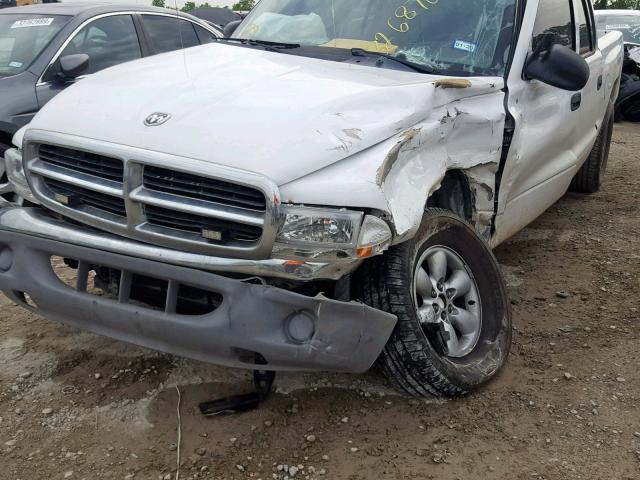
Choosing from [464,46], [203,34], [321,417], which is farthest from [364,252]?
[203,34]

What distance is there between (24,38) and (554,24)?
170 inches

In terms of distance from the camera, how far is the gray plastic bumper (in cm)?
236

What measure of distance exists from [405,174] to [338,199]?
1.33ft

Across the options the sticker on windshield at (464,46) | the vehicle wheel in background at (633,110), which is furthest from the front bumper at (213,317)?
the vehicle wheel in background at (633,110)

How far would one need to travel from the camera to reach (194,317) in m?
2.46

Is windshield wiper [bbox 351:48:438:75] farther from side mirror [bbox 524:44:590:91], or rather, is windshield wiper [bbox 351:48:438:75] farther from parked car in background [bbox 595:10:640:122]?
parked car in background [bbox 595:10:640:122]

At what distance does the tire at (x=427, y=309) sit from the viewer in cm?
268

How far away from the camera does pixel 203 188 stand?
96.9 inches

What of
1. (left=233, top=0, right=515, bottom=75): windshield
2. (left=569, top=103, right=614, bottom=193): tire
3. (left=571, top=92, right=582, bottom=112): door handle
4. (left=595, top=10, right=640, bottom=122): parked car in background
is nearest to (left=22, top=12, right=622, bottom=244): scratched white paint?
(left=233, top=0, right=515, bottom=75): windshield

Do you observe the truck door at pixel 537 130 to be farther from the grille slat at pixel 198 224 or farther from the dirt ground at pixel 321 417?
the grille slat at pixel 198 224

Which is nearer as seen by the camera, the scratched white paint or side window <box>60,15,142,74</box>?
the scratched white paint

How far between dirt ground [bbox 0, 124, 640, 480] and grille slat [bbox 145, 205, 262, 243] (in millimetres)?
916

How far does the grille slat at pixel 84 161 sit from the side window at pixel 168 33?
3.74 metres

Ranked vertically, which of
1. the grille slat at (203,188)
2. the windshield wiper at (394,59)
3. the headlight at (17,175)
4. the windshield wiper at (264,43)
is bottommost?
the headlight at (17,175)
